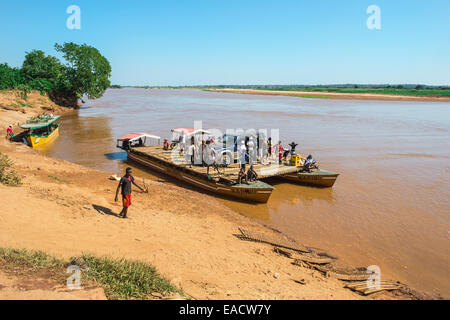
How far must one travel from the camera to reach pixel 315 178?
54.5 ft

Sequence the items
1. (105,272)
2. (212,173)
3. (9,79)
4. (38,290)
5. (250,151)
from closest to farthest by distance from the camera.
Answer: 1. (38,290)
2. (105,272)
3. (212,173)
4. (250,151)
5. (9,79)

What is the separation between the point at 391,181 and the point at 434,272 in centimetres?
Answer: 970

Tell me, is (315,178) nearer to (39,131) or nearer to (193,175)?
(193,175)

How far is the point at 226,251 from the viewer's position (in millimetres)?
8492

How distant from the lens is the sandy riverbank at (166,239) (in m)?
6.68

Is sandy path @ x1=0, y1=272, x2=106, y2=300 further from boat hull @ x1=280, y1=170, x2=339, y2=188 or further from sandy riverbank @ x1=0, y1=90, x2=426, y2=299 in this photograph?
boat hull @ x1=280, y1=170, x2=339, y2=188

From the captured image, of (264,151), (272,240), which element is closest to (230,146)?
(264,151)

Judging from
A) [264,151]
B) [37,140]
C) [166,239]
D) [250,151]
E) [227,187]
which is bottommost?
[166,239]

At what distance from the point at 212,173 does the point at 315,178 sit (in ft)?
19.4

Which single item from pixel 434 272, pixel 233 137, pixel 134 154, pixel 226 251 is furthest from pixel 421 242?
pixel 134 154

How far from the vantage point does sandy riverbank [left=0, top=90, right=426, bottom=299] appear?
21.9 feet

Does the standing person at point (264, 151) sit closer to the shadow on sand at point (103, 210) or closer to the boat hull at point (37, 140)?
the shadow on sand at point (103, 210)

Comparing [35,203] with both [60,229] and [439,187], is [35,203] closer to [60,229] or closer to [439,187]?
[60,229]

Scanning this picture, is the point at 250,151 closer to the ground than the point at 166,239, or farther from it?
farther from it
